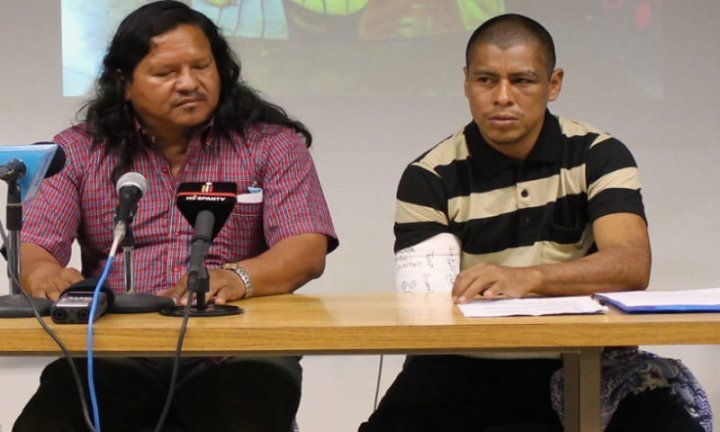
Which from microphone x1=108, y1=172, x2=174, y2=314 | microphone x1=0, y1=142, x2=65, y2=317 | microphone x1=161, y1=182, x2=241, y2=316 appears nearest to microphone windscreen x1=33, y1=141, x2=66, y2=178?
microphone x1=0, y1=142, x2=65, y2=317

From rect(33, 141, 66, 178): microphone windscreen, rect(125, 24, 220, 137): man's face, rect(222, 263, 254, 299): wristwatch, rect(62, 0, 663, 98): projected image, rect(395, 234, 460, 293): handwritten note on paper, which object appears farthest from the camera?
rect(62, 0, 663, 98): projected image

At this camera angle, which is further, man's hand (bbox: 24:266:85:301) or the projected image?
the projected image

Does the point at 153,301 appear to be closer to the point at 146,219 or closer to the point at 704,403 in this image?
the point at 146,219

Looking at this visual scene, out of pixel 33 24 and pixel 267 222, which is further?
pixel 33 24

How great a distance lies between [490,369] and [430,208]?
0.40 metres

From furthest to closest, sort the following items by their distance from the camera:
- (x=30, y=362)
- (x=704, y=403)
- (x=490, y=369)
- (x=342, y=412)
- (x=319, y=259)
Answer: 1. (x=30, y=362)
2. (x=342, y=412)
3. (x=319, y=259)
4. (x=490, y=369)
5. (x=704, y=403)

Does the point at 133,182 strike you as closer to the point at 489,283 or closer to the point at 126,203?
the point at 126,203

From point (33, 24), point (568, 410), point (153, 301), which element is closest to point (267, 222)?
point (153, 301)

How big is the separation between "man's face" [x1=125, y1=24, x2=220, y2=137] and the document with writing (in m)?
0.88

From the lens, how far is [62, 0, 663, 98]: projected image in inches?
150

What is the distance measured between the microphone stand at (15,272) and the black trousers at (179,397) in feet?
0.90

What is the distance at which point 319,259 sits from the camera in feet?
7.70

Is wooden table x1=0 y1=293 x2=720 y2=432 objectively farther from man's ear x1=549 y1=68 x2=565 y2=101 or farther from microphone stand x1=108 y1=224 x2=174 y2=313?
man's ear x1=549 y1=68 x2=565 y2=101

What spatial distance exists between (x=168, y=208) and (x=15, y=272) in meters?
0.59
